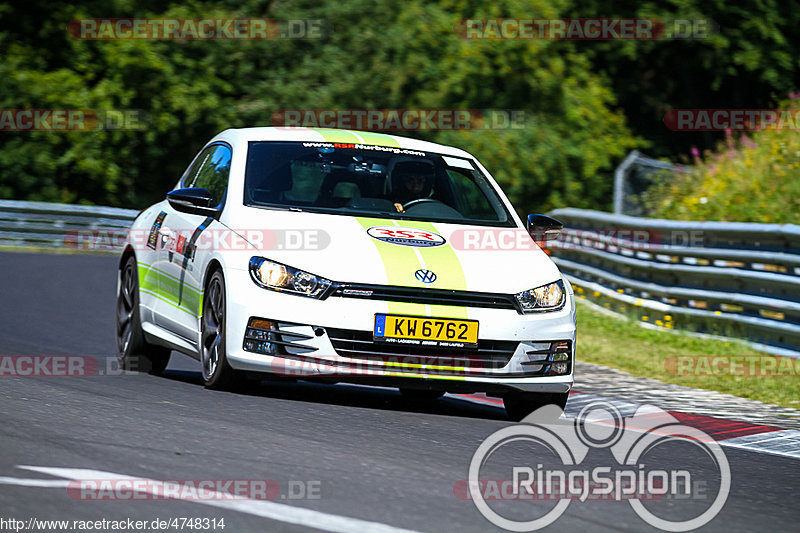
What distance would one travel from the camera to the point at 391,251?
310 inches

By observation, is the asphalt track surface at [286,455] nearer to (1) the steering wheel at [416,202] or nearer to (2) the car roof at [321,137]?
(1) the steering wheel at [416,202]

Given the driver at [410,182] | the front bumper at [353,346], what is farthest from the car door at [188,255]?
the driver at [410,182]

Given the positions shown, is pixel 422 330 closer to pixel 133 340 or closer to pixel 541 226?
pixel 541 226

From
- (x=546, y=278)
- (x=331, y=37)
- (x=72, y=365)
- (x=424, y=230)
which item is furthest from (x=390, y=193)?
(x=331, y=37)

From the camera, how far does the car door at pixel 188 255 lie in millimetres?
8508

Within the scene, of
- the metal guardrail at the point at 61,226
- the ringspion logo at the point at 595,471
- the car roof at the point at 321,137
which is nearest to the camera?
the ringspion logo at the point at 595,471

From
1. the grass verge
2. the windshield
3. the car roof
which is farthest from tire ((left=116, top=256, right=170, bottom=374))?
the grass verge

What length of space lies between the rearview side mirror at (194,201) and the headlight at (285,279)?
2.94 ft

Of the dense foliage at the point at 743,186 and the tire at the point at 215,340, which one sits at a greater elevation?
the dense foliage at the point at 743,186

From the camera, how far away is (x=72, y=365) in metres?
9.56

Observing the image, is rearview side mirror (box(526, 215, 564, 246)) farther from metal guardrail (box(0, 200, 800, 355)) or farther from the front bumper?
metal guardrail (box(0, 200, 800, 355))

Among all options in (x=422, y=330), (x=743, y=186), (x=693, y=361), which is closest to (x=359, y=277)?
(x=422, y=330)

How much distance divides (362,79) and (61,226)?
8090mm

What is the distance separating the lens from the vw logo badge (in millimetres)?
7719
